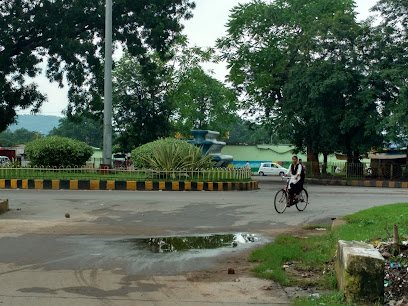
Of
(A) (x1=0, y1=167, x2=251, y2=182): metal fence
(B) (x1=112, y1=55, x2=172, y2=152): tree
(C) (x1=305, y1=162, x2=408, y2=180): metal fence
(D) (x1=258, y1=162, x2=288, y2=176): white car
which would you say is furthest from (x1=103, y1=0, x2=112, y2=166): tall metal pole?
(D) (x1=258, y1=162, x2=288, y2=176): white car

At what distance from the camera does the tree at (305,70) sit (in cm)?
2886

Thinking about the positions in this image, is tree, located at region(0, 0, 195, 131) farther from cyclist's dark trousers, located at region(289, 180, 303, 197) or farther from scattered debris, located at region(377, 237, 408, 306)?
scattered debris, located at region(377, 237, 408, 306)

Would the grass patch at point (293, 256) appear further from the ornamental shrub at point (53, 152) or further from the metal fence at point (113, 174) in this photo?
the ornamental shrub at point (53, 152)

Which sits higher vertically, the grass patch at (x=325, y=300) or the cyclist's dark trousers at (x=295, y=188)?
the cyclist's dark trousers at (x=295, y=188)

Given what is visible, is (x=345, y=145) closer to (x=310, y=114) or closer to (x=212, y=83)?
(x=310, y=114)

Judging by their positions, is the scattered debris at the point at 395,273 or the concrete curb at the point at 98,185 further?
the concrete curb at the point at 98,185

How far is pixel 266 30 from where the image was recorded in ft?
110

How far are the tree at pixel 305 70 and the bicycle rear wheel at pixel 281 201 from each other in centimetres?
1688

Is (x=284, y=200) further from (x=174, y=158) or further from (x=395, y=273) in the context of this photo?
(x=395, y=273)

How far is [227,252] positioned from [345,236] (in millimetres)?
1761

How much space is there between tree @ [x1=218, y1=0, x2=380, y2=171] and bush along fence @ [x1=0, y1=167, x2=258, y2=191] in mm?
12417

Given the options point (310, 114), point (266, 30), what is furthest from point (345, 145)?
point (266, 30)

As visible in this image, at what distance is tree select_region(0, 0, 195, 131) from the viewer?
25922mm

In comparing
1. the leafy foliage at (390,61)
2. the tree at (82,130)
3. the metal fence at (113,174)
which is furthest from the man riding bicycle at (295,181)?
the tree at (82,130)
